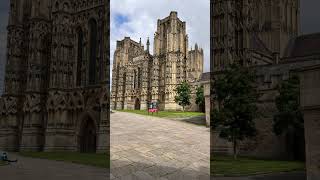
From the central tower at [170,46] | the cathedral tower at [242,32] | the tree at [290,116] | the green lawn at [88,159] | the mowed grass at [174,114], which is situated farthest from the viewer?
the cathedral tower at [242,32]

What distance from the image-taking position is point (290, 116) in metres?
26.4

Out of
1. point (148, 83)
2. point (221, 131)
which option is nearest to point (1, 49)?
point (148, 83)

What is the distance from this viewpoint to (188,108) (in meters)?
12.0

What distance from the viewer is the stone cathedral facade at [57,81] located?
38094 mm

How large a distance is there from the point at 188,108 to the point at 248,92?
52.1 ft

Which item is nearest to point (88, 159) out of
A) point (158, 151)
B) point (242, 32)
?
point (158, 151)

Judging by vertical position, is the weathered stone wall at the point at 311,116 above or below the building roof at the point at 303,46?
below

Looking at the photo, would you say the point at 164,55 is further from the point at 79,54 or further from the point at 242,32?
the point at 79,54

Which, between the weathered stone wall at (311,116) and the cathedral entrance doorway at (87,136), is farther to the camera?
the cathedral entrance doorway at (87,136)

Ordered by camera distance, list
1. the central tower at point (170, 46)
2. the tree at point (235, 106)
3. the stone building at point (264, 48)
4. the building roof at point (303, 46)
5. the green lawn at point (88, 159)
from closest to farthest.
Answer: the central tower at point (170, 46) → the green lawn at point (88, 159) → the tree at point (235, 106) → the stone building at point (264, 48) → the building roof at point (303, 46)

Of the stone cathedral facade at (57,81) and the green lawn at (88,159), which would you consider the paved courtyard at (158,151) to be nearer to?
the green lawn at (88,159)

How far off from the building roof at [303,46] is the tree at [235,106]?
66.1ft

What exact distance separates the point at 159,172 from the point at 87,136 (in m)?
29.7

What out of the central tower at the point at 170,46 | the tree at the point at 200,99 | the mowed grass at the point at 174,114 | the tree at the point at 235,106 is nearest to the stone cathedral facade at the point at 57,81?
the tree at the point at 235,106
